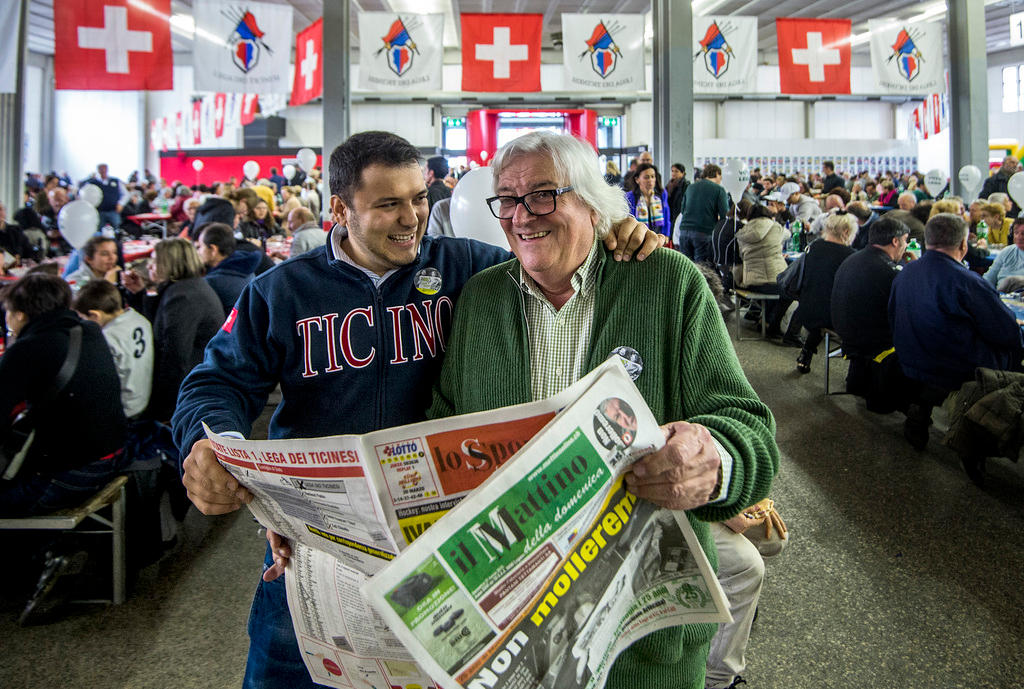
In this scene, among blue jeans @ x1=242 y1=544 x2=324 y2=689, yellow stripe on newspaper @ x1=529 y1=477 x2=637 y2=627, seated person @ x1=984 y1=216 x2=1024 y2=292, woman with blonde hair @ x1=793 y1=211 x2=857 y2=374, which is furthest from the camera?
woman with blonde hair @ x1=793 y1=211 x2=857 y2=374

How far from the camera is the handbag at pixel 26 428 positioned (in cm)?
249

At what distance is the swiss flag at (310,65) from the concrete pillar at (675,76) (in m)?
3.99

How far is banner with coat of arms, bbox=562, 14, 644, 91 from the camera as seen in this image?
321 inches

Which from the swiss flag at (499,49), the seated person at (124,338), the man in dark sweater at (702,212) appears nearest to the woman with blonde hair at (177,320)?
the seated person at (124,338)

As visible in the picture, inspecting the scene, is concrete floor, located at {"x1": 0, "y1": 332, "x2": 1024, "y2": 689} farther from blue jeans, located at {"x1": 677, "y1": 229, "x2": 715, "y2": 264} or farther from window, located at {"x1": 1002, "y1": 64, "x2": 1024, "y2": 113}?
window, located at {"x1": 1002, "y1": 64, "x2": 1024, "y2": 113}

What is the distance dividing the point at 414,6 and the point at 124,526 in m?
12.9

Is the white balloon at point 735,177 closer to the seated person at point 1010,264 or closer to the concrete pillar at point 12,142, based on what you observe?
the seated person at point 1010,264

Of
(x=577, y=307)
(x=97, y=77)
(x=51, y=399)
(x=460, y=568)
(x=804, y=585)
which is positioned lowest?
(x=804, y=585)

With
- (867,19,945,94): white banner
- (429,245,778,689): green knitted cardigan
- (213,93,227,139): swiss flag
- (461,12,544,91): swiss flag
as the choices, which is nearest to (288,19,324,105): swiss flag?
(461,12,544,91): swiss flag

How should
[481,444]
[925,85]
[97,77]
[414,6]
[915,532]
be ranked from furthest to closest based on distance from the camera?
[414,6] < [925,85] < [97,77] < [915,532] < [481,444]

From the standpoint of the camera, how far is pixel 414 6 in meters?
13.5

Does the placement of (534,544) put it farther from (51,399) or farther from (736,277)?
(736,277)

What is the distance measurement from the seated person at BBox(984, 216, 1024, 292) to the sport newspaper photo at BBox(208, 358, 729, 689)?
15.3 feet

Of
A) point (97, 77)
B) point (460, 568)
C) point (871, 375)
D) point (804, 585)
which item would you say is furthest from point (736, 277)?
point (460, 568)
